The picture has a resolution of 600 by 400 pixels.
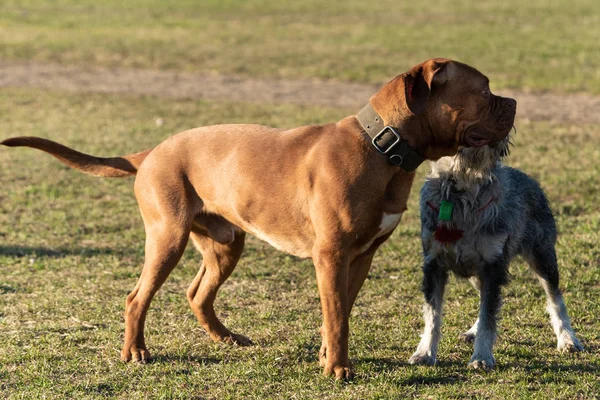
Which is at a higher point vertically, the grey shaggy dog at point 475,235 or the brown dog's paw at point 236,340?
the grey shaggy dog at point 475,235

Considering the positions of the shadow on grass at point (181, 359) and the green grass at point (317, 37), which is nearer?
the shadow on grass at point (181, 359)

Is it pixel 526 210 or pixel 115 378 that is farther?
pixel 526 210

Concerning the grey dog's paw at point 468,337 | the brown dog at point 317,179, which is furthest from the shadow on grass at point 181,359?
the grey dog's paw at point 468,337

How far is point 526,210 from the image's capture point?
6.13m

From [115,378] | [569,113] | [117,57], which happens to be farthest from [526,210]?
[117,57]

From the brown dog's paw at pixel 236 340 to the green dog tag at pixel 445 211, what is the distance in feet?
4.90

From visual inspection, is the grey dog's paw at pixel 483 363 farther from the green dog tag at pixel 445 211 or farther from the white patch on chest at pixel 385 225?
the white patch on chest at pixel 385 225

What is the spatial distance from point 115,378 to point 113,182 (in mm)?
5617

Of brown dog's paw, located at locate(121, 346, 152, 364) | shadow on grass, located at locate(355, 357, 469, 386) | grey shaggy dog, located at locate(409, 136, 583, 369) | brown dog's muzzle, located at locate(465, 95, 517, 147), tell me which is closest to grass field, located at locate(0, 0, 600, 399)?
shadow on grass, located at locate(355, 357, 469, 386)

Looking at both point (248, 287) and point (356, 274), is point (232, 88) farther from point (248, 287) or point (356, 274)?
point (356, 274)

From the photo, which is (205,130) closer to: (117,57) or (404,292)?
(404,292)

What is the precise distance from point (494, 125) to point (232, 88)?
12482 millimetres

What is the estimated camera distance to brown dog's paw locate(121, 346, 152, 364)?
5746 mm

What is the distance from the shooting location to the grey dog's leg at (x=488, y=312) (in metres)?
5.66
